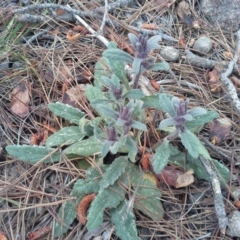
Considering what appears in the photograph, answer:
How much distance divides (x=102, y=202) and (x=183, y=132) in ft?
1.48

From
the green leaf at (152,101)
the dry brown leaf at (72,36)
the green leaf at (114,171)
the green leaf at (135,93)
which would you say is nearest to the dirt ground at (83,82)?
the dry brown leaf at (72,36)

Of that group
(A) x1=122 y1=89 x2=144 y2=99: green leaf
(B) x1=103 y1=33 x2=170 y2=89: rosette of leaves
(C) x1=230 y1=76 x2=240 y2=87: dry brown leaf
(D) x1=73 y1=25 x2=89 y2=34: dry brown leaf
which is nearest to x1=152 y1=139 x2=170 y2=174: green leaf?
(A) x1=122 y1=89 x2=144 y2=99: green leaf

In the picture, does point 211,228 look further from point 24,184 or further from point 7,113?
point 7,113

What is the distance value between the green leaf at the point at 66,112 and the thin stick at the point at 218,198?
0.62m

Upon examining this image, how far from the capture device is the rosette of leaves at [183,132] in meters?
1.57

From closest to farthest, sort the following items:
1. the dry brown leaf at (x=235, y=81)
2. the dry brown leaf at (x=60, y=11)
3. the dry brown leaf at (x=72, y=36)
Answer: the dry brown leaf at (x=235, y=81)
the dry brown leaf at (x=72, y=36)
the dry brown leaf at (x=60, y=11)

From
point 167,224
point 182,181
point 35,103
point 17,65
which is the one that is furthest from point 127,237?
point 17,65

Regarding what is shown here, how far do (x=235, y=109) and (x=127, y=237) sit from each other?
2.84 feet

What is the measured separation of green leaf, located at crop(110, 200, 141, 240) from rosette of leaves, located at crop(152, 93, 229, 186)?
0.22 m

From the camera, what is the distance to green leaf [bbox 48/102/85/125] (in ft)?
6.34

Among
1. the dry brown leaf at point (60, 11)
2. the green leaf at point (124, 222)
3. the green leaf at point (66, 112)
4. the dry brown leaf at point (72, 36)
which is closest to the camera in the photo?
the green leaf at point (124, 222)

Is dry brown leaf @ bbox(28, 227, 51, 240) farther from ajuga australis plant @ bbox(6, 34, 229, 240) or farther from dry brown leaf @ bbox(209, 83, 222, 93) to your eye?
dry brown leaf @ bbox(209, 83, 222, 93)

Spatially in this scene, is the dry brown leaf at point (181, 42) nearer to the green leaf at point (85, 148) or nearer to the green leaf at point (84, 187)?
the green leaf at point (85, 148)

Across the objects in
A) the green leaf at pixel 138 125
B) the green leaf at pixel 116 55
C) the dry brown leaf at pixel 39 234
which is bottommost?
the dry brown leaf at pixel 39 234
